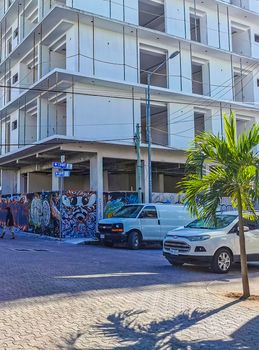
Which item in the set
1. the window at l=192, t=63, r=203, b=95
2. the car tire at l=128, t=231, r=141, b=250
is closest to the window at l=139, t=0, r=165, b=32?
the window at l=192, t=63, r=203, b=95

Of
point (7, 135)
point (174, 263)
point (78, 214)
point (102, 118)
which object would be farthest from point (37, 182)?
point (174, 263)

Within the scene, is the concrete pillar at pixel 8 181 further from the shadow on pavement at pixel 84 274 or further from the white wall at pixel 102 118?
the shadow on pavement at pixel 84 274

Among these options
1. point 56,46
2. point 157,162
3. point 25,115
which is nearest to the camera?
point 56,46

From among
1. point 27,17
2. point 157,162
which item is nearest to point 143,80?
point 157,162

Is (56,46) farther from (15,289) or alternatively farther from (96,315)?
(96,315)

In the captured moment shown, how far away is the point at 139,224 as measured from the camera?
19234 mm

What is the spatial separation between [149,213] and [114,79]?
999 centimetres

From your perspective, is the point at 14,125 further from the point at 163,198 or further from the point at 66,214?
the point at 66,214

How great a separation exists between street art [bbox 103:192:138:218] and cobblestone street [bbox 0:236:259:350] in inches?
528

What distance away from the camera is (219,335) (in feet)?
19.3

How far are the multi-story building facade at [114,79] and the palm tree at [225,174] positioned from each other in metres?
16.0

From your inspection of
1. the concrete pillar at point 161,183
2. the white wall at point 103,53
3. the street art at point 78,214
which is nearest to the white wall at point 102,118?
the white wall at point 103,53

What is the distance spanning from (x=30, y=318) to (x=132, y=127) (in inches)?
841

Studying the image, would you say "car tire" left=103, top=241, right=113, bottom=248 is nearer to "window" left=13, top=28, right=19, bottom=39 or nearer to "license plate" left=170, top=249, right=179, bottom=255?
"license plate" left=170, top=249, right=179, bottom=255
